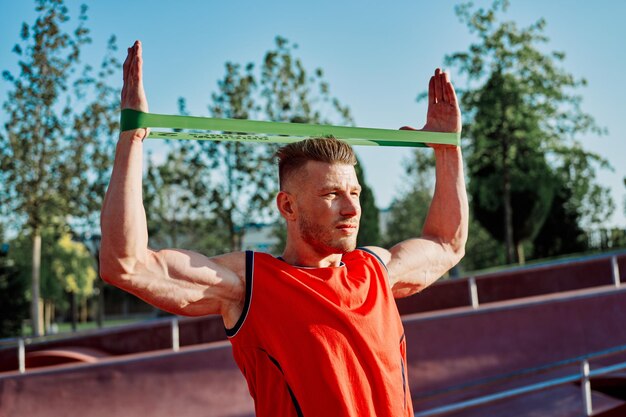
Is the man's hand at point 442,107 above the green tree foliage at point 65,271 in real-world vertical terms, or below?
above

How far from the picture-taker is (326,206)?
217 cm

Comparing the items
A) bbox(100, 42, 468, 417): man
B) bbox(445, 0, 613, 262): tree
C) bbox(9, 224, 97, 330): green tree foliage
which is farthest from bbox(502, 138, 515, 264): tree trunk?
bbox(9, 224, 97, 330): green tree foliage

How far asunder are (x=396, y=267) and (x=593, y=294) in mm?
7028

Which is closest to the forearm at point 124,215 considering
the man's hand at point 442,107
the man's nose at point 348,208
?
the man's nose at point 348,208

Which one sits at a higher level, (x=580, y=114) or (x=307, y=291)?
(x=580, y=114)

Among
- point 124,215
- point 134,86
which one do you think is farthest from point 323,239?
point 134,86

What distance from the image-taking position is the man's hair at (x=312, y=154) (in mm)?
2223

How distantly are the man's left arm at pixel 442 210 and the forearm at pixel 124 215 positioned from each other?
109 centimetres

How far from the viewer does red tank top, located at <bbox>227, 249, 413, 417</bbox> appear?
2.01 meters

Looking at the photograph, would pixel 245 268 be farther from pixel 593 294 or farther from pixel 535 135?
pixel 535 135

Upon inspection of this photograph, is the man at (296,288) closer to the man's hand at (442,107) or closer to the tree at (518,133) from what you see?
the man's hand at (442,107)

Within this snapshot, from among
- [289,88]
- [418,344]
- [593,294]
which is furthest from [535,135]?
[418,344]

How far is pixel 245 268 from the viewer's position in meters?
2.20

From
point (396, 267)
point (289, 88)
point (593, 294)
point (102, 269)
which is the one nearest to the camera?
point (102, 269)
